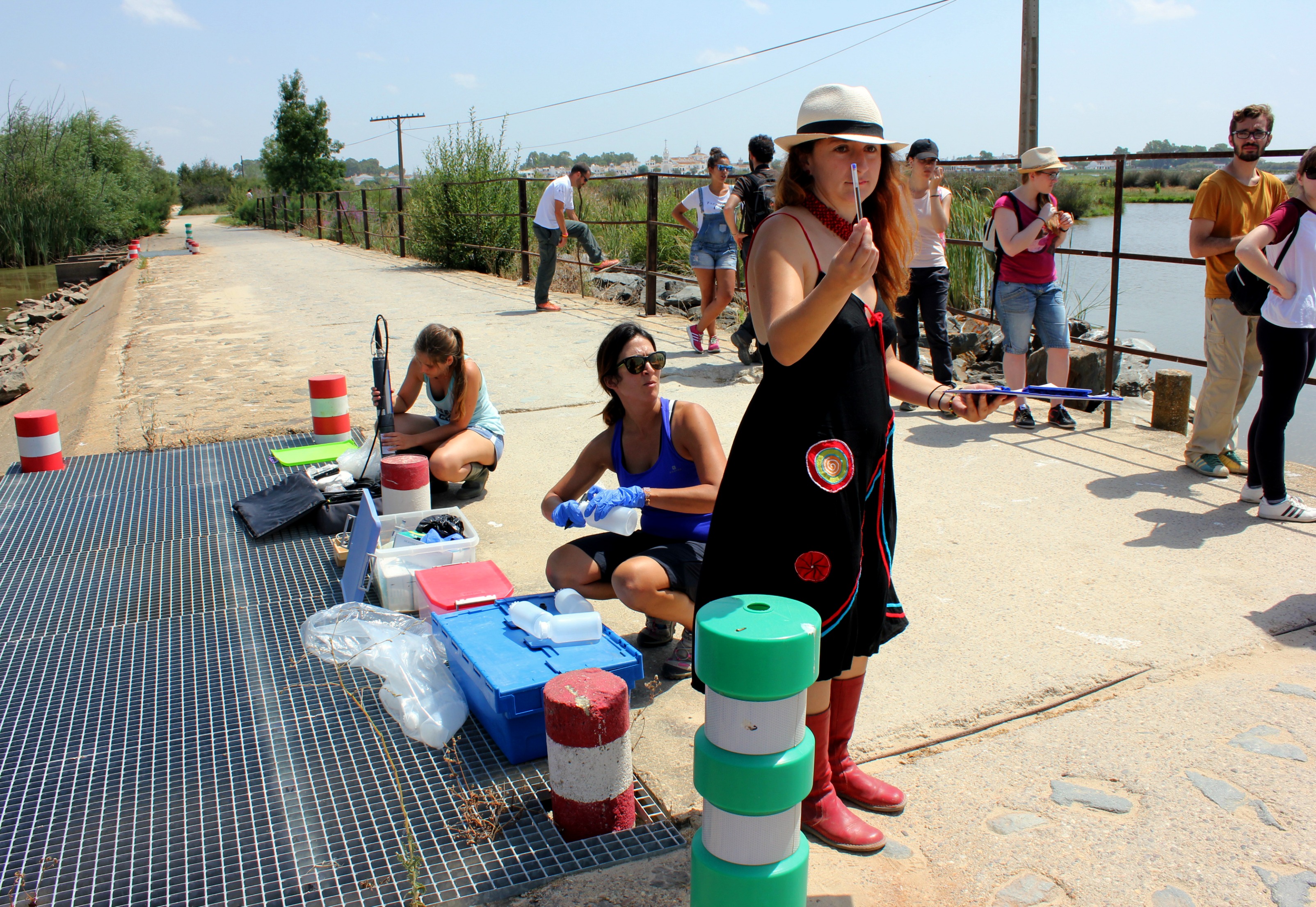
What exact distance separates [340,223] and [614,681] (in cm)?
2550

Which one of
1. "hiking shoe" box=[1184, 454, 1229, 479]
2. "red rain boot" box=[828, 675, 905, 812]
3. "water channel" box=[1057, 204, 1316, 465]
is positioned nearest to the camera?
"red rain boot" box=[828, 675, 905, 812]

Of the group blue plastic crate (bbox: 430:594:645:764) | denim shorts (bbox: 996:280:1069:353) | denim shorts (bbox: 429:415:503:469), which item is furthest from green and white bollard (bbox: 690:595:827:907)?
denim shorts (bbox: 996:280:1069:353)

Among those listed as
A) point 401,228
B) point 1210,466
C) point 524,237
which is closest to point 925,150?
point 1210,466

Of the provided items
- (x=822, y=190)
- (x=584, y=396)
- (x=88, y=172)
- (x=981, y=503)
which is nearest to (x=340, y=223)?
(x=88, y=172)

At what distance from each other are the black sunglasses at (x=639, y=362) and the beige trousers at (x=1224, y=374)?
322 cm

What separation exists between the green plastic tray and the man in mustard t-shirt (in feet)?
14.6

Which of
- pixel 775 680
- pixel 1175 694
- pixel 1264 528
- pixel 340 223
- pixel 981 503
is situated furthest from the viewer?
pixel 340 223

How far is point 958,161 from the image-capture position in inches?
232

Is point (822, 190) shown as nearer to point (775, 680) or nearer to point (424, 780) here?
point (775, 680)

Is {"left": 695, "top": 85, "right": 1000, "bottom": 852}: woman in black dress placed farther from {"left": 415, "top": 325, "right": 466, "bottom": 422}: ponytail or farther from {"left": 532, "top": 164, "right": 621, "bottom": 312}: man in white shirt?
{"left": 532, "top": 164, "right": 621, "bottom": 312}: man in white shirt

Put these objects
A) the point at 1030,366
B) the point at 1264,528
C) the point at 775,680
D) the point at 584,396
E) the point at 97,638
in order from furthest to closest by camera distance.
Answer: the point at 1030,366
the point at 584,396
the point at 1264,528
the point at 97,638
the point at 775,680

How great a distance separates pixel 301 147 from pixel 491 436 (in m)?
39.2

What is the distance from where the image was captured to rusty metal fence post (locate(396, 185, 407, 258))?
738 inches

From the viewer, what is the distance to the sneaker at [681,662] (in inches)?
117
